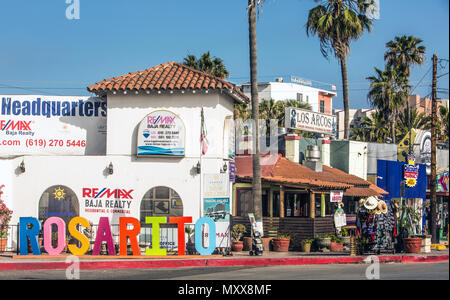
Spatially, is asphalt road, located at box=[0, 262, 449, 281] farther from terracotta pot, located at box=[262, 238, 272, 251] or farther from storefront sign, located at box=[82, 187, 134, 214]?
terracotta pot, located at box=[262, 238, 272, 251]

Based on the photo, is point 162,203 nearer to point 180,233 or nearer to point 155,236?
point 155,236

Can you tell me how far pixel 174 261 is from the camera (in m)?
21.6

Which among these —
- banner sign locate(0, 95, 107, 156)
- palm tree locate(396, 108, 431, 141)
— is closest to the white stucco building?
banner sign locate(0, 95, 107, 156)

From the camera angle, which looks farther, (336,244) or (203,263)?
(336,244)

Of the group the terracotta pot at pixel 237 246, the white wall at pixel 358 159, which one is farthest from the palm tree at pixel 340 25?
the terracotta pot at pixel 237 246

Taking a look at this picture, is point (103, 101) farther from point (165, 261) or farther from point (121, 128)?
point (165, 261)

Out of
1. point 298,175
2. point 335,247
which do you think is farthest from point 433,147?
point 335,247

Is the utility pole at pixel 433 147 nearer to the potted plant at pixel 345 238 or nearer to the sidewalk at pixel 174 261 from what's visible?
the potted plant at pixel 345 238

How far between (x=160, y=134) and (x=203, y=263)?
567 centimetres

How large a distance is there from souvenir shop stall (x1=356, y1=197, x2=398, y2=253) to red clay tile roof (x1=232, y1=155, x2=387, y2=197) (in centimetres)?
493

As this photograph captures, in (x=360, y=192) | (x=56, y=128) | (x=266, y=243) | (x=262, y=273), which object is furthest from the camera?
(x=360, y=192)

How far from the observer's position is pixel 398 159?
44344 mm

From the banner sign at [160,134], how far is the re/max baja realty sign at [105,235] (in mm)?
3063

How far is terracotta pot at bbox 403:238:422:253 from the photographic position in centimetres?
2520
